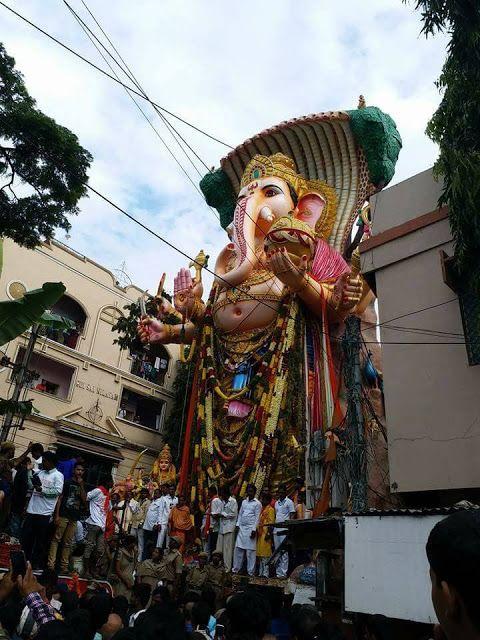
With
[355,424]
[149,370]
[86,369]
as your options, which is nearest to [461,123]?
[355,424]

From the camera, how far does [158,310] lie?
15.3 m

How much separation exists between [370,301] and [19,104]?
9.04m

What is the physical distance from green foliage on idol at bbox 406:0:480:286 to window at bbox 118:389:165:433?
17496mm

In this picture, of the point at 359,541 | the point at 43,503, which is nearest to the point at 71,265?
the point at 43,503

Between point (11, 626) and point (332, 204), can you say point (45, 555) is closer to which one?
point (11, 626)

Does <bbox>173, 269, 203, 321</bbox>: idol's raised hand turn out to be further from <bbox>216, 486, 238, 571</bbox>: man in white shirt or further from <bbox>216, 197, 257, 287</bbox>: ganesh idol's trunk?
<bbox>216, 486, 238, 571</bbox>: man in white shirt

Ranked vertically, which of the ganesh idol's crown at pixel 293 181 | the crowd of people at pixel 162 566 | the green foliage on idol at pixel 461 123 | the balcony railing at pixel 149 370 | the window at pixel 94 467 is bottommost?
the crowd of people at pixel 162 566

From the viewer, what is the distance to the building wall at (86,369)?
1925 cm

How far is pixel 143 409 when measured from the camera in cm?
2395

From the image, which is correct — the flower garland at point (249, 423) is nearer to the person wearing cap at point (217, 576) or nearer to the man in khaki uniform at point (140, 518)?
the man in khaki uniform at point (140, 518)

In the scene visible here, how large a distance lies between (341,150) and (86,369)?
38.4 ft

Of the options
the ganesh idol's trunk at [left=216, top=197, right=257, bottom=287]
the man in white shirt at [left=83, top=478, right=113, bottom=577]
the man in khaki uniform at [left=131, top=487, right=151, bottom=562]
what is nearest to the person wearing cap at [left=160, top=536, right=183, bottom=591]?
the man in white shirt at [left=83, top=478, right=113, bottom=577]

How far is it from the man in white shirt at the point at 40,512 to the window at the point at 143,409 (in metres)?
14.8

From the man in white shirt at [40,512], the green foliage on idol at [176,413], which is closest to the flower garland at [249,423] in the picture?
the man in white shirt at [40,512]
